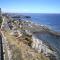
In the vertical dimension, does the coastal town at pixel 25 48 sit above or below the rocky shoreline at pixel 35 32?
above

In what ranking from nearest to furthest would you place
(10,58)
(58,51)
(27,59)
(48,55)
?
1. (10,58)
2. (27,59)
3. (48,55)
4. (58,51)

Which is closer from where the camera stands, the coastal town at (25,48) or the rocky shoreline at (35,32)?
the coastal town at (25,48)

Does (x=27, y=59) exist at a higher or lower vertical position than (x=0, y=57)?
lower

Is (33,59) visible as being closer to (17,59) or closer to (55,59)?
(17,59)

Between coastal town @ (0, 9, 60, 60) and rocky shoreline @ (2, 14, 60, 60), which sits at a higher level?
coastal town @ (0, 9, 60, 60)

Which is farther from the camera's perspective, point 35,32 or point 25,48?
point 35,32

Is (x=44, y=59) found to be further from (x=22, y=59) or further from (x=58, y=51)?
(x=58, y=51)

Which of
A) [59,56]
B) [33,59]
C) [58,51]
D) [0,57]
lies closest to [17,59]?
[33,59]

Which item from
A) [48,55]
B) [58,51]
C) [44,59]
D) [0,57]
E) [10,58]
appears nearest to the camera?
[0,57]

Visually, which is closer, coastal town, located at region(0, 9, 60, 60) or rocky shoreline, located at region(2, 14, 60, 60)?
coastal town, located at region(0, 9, 60, 60)

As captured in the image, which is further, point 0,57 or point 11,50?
point 11,50

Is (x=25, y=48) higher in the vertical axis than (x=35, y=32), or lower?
higher
